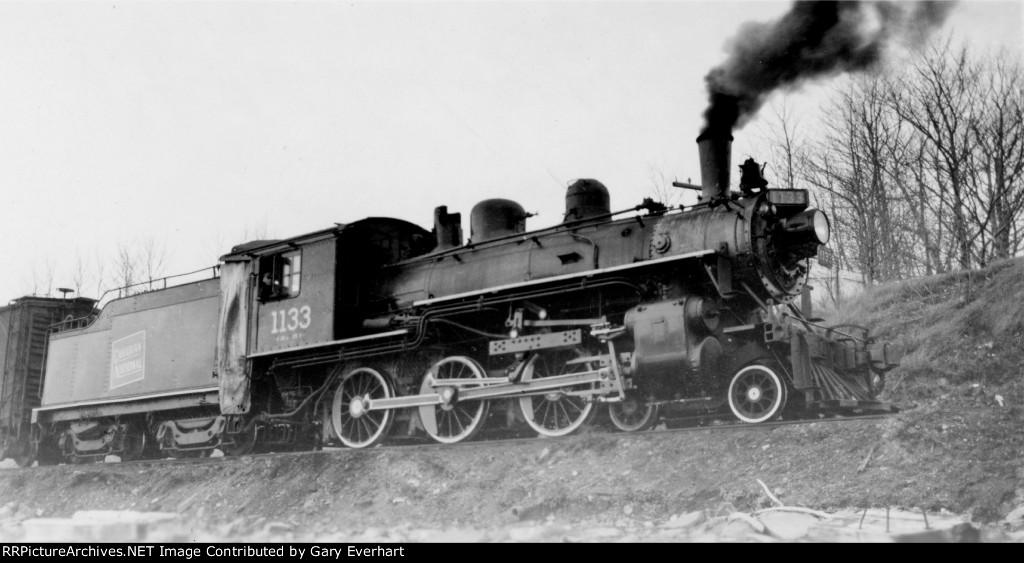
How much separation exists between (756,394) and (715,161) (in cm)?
232

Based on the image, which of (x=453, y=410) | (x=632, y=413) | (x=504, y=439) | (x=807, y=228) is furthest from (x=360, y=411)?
(x=807, y=228)

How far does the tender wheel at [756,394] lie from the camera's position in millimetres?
7562

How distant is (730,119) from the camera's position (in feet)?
27.4

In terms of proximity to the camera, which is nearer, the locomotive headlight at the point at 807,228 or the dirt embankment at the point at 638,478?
the dirt embankment at the point at 638,478

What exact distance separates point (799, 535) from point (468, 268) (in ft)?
17.9

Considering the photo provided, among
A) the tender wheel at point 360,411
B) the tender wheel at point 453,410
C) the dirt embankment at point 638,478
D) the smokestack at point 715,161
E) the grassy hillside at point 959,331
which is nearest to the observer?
the dirt embankment at point 638,478

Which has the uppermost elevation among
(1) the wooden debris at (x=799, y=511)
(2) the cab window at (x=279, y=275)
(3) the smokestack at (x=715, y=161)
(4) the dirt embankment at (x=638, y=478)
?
(3) the smokestack at (x=715, y=161)

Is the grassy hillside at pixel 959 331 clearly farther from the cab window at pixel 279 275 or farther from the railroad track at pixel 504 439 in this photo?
the cab window at pixel 279 275

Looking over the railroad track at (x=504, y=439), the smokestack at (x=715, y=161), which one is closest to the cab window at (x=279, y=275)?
the railroad track at (x=504, y=439)

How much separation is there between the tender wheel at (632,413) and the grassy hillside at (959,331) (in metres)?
4.13

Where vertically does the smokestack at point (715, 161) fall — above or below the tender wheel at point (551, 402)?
above

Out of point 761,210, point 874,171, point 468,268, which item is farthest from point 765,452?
point 874,171
